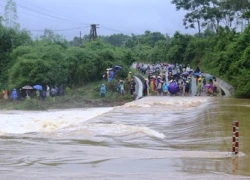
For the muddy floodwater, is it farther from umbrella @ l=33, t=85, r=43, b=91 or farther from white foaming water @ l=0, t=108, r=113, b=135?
umbrella @ l=33, t=85, r=43, b=91

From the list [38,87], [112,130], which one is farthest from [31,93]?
[112,130]

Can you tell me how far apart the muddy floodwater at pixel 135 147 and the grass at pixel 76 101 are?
8.32 m

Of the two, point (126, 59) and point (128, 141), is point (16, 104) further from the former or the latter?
point (128, 141)

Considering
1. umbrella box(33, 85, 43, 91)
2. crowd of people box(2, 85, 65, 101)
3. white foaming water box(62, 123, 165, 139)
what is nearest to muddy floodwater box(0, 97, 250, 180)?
white foaming water box(62, 123, 165, 139)

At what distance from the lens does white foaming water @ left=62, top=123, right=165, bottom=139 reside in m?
16.7

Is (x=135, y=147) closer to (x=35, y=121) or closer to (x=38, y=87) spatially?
(x=35, y=121)

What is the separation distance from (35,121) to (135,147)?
1248cm

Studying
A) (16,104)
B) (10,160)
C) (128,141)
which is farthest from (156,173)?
(16,104)

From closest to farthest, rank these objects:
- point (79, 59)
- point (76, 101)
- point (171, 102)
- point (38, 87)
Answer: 1. point (171, 102)
2. point (76, 101)
3. point (38, 87)
4. point (79, 59)

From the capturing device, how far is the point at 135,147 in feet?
46.4

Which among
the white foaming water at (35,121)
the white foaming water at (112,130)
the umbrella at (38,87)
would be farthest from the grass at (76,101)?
the white foaming water at (112,130)

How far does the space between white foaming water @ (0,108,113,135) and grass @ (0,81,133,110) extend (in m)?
1.71

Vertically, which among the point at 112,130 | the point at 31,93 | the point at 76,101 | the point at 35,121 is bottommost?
the point at 35,121

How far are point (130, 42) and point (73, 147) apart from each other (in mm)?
94806
